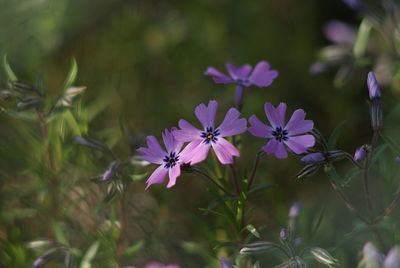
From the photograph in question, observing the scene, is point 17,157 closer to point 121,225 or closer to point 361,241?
point 121,225

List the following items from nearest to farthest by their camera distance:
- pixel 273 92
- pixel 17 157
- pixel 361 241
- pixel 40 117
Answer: pixel 361 241 → pixel 40 117 → pixel 17 157 → pixel 273 92

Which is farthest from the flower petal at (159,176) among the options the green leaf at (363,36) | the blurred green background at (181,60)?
the green leaf at (363,36)

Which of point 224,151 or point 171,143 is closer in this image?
point 224,151

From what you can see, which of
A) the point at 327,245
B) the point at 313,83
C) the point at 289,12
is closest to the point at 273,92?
the point at 313,83

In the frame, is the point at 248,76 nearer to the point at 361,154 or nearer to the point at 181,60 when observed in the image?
the point at 361,154

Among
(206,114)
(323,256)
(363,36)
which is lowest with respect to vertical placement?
(323,256)

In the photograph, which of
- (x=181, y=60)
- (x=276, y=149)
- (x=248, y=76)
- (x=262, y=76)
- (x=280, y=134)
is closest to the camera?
(x=276, y=149)

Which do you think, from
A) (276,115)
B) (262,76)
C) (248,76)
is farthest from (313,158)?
(248,76)
